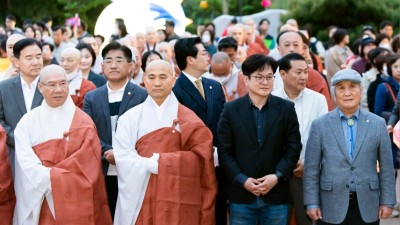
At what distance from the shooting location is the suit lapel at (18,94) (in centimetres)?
669

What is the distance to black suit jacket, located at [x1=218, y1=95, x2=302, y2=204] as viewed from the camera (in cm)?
579

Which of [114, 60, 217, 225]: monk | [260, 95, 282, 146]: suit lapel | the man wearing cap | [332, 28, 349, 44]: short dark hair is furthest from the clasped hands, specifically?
[332, 28, 349, 44]: short dark hair

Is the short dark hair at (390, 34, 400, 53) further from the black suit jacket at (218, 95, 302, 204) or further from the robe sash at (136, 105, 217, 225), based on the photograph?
the robe sash at (136, 105, 217, 225)

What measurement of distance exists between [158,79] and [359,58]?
230 inches

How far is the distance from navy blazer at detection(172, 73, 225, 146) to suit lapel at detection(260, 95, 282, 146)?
73 cm

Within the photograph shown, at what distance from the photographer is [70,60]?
8258mm

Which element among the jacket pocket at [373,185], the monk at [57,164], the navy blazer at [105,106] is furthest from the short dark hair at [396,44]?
the monk at [57,164]

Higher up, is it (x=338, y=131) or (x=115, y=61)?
(x=115, y=61)

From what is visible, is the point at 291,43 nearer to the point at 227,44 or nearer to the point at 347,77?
the point at 227,44

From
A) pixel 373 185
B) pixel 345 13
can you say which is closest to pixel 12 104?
pixel 373 185

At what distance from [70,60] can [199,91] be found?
2188 millimetres

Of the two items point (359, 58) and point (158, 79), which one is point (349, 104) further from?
point (359, 58)

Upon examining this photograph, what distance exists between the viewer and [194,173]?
19.5ft

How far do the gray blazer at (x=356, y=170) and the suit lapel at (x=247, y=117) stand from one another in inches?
18.8
